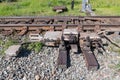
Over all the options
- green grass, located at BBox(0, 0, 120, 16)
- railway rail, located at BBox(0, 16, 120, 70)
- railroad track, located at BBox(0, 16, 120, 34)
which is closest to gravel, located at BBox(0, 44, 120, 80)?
railway rail, located at BBox(0, 16, 120, 70)

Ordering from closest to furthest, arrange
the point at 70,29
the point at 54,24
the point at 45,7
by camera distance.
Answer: the point at 70,29, the point at 54,24, the point at 45,7

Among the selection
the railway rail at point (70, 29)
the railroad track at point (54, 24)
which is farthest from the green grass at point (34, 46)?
the railroad track at point (54, 24)

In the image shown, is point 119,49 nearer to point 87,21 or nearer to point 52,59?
point 52,59

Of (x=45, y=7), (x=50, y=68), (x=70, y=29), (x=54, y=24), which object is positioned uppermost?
(x=70, y=29)

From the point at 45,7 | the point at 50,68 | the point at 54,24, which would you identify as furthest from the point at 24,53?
the point at 45,7

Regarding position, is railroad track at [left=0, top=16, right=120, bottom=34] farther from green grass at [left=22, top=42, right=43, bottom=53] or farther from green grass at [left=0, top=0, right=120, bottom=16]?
green grass at [left=0, top=0, right=120, bottom=16]

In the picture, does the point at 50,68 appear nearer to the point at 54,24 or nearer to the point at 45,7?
the point at 54,24

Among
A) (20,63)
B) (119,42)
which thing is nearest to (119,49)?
(119,42)

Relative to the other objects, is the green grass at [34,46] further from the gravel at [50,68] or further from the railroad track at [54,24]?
the railroad track at [54,24]
